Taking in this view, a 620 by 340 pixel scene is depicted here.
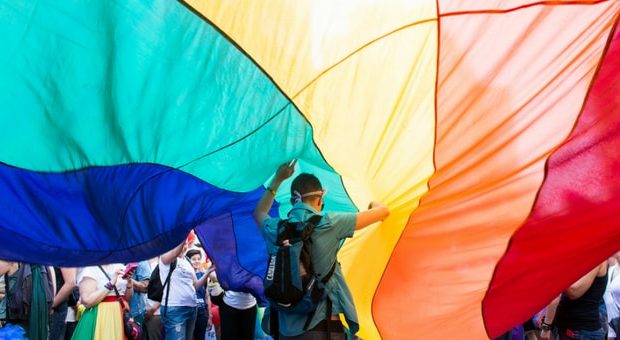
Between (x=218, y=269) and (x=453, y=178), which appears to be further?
(x=218, y=269)

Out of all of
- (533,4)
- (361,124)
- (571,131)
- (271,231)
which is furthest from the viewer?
(271,231)

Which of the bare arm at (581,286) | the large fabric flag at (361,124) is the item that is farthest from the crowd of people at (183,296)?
the bare arm at (581,286)

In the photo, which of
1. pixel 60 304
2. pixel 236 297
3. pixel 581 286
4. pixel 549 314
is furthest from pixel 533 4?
pixel 60 304

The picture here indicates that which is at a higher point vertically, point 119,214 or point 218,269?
point 119,214

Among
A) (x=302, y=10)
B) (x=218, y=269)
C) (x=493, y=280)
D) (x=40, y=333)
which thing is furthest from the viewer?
(x=40, y=333)

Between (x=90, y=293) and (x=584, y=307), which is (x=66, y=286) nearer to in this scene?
(x=90, y=293)

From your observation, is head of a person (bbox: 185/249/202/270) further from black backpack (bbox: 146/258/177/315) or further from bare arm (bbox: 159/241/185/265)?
bare arm (bbox: 159/241/185/265)

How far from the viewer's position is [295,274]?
4891 mm

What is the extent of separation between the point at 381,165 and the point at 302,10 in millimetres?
1096

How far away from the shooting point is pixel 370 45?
4605 millimetres

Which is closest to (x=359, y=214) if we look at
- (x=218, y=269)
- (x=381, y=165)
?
(x=381, y=165)

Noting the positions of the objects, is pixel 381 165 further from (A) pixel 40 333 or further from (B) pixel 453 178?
(A) pixel 40 333

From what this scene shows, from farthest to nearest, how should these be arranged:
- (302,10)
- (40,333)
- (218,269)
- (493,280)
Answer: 1. (40,333)
2. (218,269)
3. (493,280)
4. (302,10)

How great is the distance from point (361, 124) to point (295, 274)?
0.98 m
